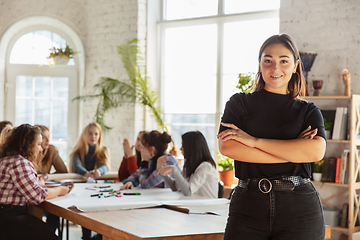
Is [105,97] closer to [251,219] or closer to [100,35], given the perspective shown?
[100,35]

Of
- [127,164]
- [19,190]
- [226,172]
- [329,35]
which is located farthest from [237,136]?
[226,172]

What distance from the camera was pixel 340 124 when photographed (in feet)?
14.4

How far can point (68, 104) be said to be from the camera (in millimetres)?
6590

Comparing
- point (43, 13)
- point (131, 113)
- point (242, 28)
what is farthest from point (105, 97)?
point (242, 28)

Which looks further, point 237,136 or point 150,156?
point 150,156

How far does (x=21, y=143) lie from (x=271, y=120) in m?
2.02

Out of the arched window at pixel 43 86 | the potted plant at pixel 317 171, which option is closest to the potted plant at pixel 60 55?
the arched window at pixel 43 86

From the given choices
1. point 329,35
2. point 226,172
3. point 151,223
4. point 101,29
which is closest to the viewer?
point 151,223

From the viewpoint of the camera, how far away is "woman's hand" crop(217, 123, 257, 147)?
58.3 inches

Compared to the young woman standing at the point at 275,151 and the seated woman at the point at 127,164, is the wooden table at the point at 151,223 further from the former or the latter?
the seated woman at the point at 127,164

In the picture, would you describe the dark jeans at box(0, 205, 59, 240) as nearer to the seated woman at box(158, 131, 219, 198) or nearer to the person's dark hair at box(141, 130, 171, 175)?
the seated woman at box(158, 131, 219, 198)

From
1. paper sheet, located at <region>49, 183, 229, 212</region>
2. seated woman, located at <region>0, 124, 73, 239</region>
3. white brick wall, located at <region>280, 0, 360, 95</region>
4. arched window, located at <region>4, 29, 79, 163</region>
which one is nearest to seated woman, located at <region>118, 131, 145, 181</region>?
paper sheet, located at <region>49, 183, 229, 212</region>

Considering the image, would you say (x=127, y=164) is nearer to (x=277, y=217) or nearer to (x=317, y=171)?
(x=317, y=171)

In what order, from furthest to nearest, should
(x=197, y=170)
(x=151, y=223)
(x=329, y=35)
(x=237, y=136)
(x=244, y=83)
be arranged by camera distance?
(x=244, y=83)
(x=329, y=35)
(x=197, y=170)
(x=151, y=223)
(x=237, y=136)
